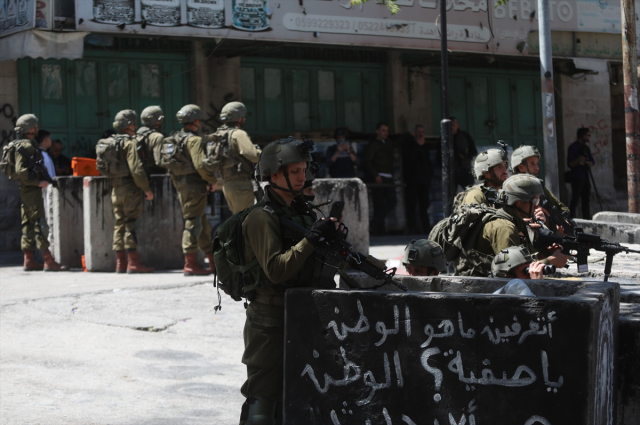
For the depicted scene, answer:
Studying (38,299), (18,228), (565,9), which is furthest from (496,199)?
(565,9)

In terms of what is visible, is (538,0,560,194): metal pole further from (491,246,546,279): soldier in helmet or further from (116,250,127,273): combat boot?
(491,246,546,279): soldier in helmet

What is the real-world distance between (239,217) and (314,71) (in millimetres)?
11428

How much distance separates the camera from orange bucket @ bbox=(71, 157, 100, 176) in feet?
35.5

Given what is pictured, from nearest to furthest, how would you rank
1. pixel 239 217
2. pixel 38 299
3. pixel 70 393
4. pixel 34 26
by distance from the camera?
pixel 239 217, pixel 70 393, pixel 38 299, pixel 34 26

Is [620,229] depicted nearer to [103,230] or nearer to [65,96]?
[103,230]

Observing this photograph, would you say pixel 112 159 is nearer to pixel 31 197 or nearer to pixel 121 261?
pixel 121 261

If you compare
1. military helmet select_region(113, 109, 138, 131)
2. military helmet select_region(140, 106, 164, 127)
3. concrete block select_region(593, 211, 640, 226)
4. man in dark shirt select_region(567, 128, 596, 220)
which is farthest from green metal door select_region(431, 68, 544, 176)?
military helmet select_region(113, 109, 138, 131)

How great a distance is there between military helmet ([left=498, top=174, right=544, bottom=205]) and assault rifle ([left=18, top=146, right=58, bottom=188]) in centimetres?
651

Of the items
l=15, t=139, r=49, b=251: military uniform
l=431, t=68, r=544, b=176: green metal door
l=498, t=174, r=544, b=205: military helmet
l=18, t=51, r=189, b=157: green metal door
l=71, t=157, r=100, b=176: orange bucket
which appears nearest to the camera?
l=498, t=174, r=544, b=205: military helmet

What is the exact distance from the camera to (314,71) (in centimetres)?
1499

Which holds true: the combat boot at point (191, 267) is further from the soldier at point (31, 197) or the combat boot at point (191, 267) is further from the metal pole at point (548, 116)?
the metal pole at point (548, 116)

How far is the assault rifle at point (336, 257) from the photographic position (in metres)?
3.58

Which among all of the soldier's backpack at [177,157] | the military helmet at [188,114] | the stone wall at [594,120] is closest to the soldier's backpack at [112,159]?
the soldier's backpack at [177,157]

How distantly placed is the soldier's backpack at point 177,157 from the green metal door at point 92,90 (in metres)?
3.83
